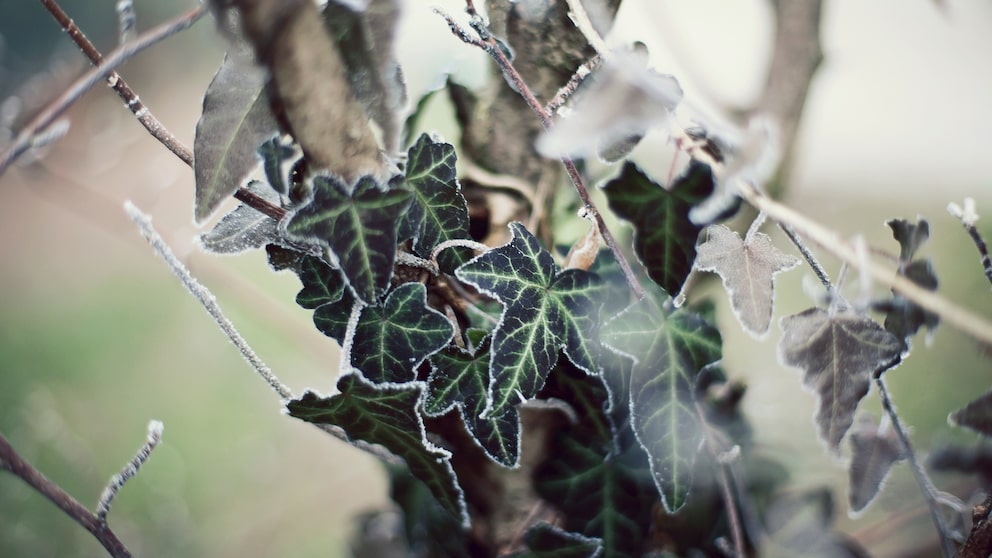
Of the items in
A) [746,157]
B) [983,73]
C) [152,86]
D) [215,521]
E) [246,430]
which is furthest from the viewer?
[152,86]

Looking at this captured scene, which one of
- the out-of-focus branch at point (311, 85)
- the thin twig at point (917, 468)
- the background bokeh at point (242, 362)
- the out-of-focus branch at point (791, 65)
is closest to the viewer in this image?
the out-of-focus branch at point (311, 85)

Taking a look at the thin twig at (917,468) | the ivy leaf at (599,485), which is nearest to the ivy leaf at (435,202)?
the ivy leaf at (599,485)

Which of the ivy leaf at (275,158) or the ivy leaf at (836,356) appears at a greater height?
the ivy leaf at (275,158)

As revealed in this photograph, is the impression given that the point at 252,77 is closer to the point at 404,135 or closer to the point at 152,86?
→ the point at 404,135

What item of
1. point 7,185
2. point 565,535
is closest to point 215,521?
point 565,535

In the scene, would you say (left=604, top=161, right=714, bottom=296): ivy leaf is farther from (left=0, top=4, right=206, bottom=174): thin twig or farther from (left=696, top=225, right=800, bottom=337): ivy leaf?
(left=0, top=4, right=206, bottom=174): thin twig

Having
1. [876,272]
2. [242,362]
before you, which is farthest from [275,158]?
[242,362]

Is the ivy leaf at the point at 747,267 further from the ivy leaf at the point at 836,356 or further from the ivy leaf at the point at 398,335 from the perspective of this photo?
the ivy leaf at the point at 398,335
